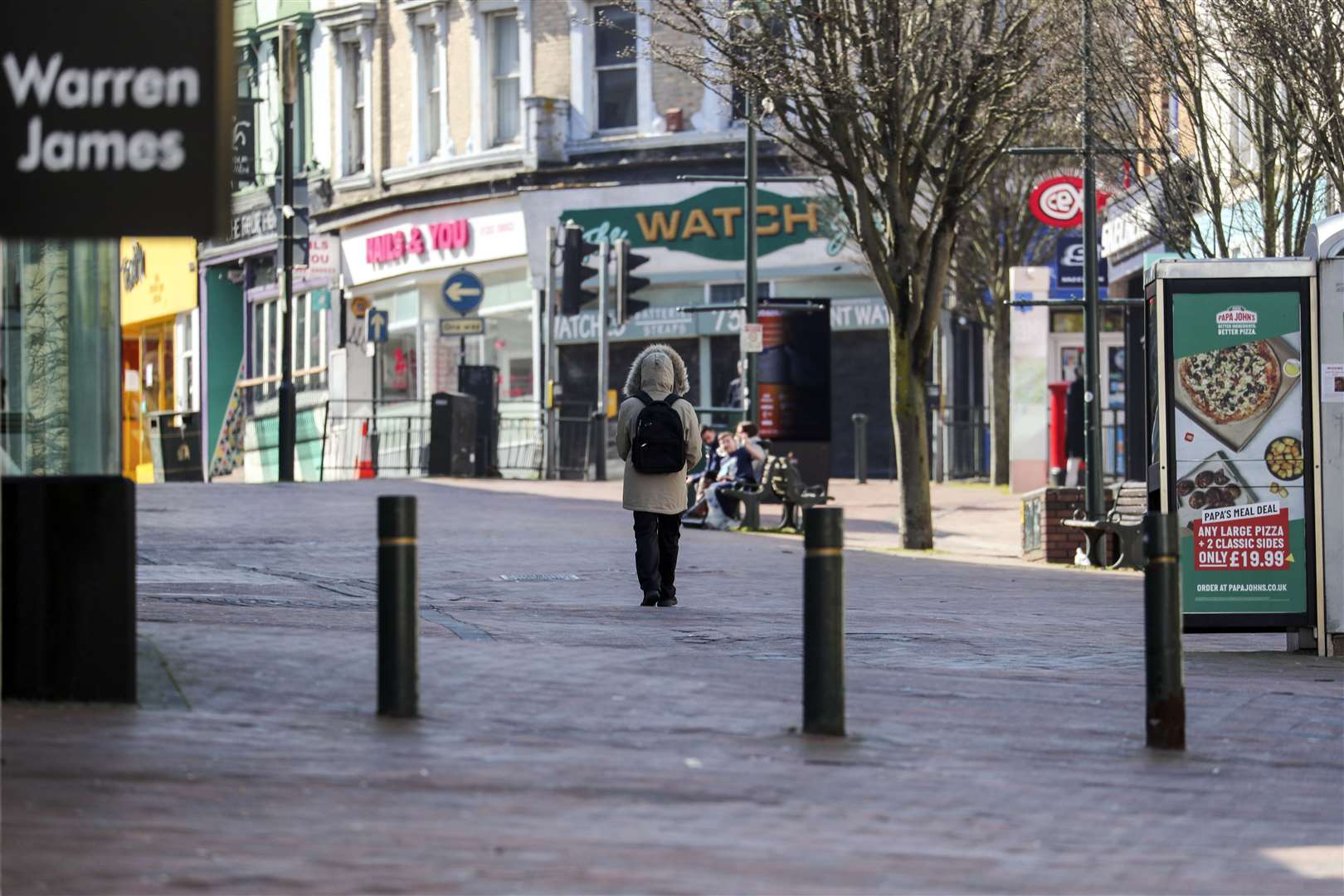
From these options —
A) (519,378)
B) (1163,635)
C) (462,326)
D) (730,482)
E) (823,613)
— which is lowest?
(1163,635)

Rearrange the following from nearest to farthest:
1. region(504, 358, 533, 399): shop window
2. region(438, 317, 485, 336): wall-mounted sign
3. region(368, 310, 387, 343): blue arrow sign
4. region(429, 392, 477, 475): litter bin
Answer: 1. region(429, 392, 477, 475): litter bin
2. region(438, 317, 485, 336): wall-mounted sign
3. region(504, 358, 533, 399): shop window
4. region(368, 310, 387, 343): blue arrow sign

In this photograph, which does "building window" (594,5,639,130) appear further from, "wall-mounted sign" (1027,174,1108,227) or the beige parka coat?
the beige parka coat

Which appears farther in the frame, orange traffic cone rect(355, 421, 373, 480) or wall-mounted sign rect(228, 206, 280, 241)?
wall-mounted sign rect(228, 206, 280, 241)

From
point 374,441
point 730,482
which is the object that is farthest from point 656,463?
point 374,441

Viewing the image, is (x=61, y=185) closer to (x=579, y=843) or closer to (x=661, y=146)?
(x=579, y=843)

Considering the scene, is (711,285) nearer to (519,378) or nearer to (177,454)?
(519,378)

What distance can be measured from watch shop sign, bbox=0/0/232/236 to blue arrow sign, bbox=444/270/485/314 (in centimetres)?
3149

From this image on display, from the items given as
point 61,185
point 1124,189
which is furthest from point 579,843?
point 1124,189

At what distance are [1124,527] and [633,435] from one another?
717 cm

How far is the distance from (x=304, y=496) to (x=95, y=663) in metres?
16.9

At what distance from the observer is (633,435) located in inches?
543

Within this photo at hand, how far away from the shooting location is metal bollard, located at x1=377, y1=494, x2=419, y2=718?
786 centimetres

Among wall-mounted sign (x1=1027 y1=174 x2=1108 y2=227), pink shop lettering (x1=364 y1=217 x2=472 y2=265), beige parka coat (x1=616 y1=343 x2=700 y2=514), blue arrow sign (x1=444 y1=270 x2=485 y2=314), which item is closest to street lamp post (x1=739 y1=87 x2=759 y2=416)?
wall-mounted sign (x1=1027 y1=174 x2=1108 y2=227)

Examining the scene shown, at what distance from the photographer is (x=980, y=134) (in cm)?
2062
